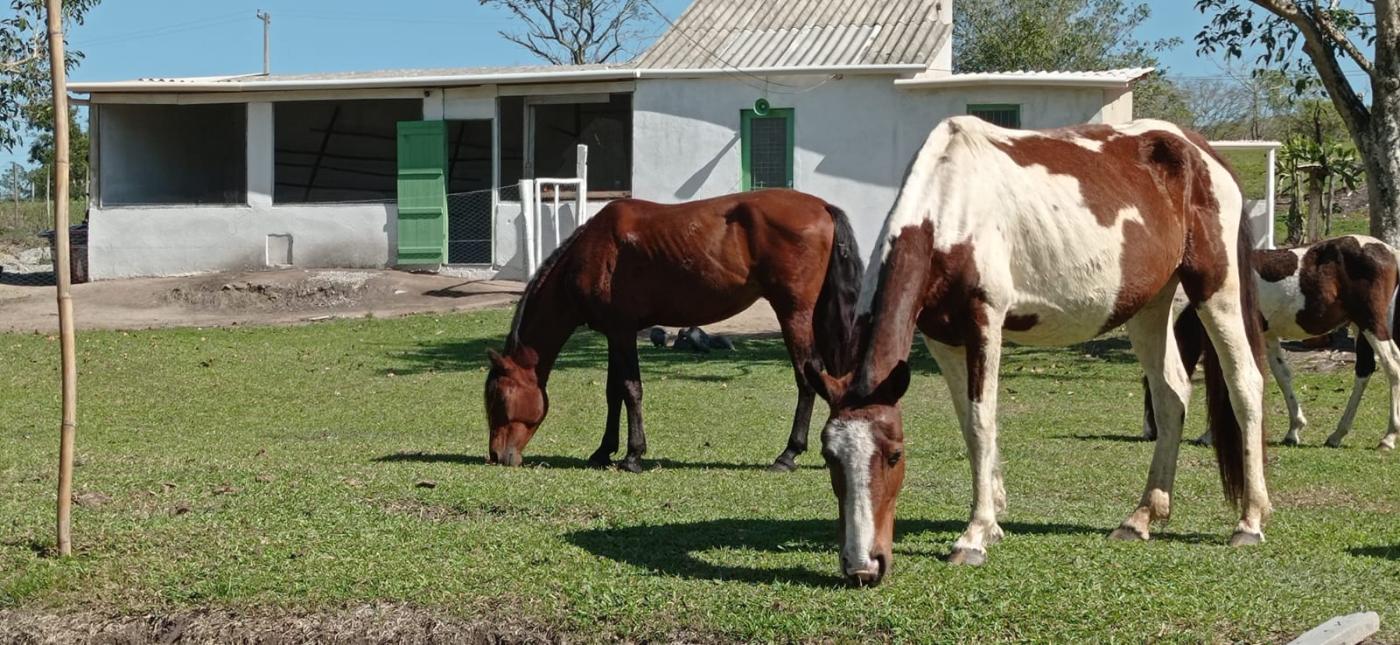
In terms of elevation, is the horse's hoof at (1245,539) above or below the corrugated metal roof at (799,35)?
below

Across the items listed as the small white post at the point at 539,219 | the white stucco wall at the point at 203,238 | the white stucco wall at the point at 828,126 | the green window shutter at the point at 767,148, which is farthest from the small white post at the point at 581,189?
the white stucco wall at the point at 203,238

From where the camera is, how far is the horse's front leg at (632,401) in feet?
32.9

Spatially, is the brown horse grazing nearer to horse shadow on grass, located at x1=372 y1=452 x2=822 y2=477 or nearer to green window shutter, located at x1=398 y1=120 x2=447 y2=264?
horse shadow on grass, located at x1=372 y1=452 x2=822 y2=477

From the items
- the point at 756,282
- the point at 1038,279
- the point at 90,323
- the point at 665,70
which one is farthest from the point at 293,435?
the point at 665,70

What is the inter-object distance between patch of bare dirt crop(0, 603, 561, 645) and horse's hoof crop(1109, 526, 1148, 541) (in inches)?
113

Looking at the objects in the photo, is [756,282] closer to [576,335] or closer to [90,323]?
[576,335]

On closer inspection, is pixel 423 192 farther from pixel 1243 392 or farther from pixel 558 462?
pixel 1243 392

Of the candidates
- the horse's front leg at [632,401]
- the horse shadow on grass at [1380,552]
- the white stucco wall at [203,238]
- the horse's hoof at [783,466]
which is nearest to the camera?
the horse shadow on grass at [1380,552]

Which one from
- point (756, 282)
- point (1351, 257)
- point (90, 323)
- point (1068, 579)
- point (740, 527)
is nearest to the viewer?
point (1068, 579)

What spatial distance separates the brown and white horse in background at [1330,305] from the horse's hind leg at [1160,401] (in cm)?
454

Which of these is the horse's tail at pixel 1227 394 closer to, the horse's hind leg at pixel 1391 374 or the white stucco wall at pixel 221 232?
the horse's hind leg at pixel 1391 374

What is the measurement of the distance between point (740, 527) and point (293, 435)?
6229mm

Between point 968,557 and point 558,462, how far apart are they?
15.1ft

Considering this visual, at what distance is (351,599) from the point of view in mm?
6305
